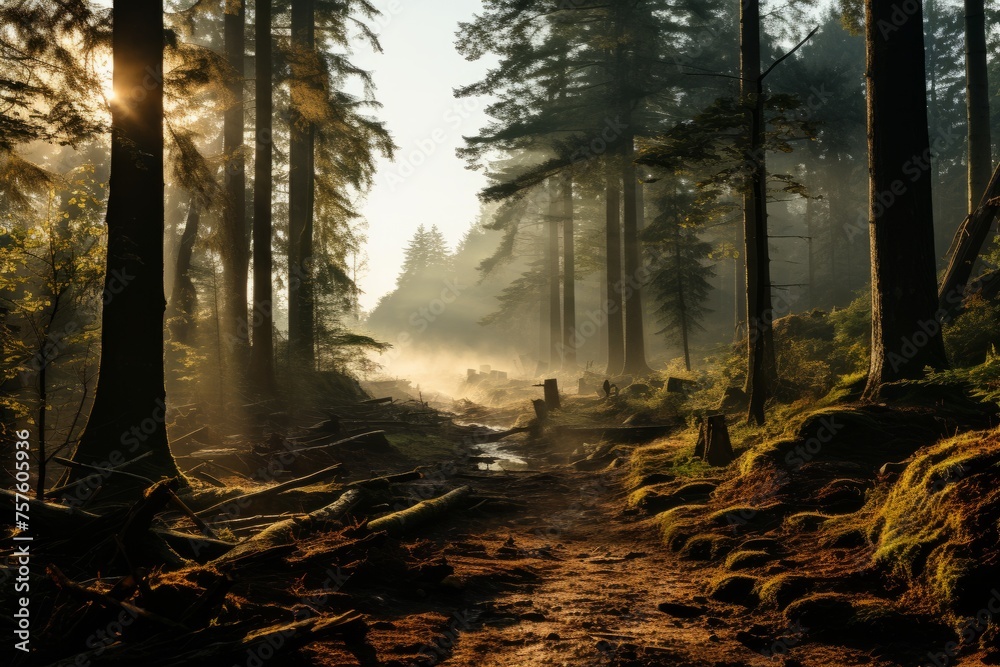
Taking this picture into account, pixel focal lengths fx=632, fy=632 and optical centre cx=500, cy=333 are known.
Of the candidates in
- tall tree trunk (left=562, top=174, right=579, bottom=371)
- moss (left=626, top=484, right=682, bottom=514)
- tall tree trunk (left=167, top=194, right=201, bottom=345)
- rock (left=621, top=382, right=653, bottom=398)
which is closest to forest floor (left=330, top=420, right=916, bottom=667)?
moss (left=626, top=484, right=682, bottom=514)

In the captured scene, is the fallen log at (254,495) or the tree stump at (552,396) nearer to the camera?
the fallen log at (254,495)

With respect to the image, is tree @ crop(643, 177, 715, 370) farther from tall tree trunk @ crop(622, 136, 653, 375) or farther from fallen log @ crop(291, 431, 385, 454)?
fallen log @ crop(291, 431, 385, 454)

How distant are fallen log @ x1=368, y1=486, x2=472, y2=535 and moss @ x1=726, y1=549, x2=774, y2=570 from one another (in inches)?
140

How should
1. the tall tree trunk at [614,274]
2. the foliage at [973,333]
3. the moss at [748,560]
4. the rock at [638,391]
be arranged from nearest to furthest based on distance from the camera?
1. the moss at [748,560]
2. the foliage at [973,333]
3. the rock at [638,391]
4. the tall tree trunk at [614,274]

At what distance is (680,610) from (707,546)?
170 centimetres

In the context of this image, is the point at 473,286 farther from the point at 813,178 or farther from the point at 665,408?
the point at 665,408

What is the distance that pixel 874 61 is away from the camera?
383 inches

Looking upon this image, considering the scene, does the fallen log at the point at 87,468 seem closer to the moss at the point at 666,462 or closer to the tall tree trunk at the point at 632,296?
the moss at the point at 666,462

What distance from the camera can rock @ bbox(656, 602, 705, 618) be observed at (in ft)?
16.7

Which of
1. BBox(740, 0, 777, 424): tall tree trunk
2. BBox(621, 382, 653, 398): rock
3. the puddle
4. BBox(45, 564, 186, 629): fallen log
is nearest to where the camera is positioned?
BBox(45, 564, 186, 629): fallen log

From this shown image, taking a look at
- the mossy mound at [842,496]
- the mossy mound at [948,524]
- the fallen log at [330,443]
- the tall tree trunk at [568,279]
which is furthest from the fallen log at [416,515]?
the tall tree trunk at [568,279]

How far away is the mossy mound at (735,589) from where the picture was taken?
17.3 ft

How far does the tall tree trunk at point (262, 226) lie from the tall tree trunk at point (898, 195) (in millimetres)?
13835

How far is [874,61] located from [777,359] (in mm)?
7008
